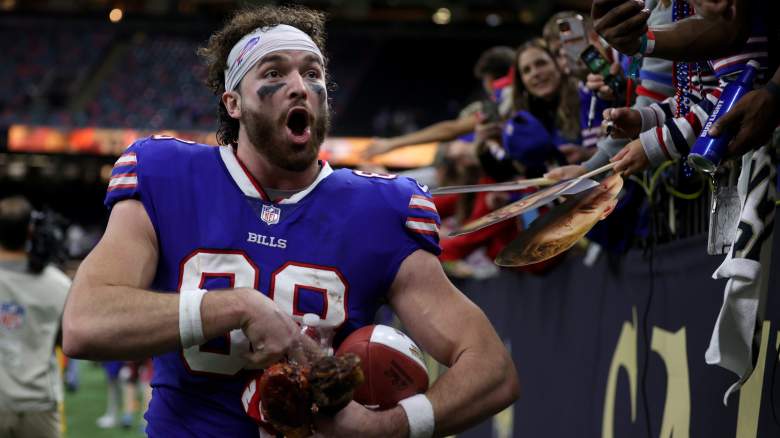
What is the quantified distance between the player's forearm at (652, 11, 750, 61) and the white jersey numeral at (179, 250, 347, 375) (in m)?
0.96

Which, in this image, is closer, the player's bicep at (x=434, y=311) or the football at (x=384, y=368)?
the football at (x=384, y=368)

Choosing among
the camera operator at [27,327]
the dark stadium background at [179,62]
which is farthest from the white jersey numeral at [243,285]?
the dark stadium background at [179,62]

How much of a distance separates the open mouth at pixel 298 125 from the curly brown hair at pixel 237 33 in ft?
1.09

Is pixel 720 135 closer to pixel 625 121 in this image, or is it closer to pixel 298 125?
pixel 625 121

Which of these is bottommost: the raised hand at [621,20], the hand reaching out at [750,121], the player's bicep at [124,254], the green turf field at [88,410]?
the green turf field at [88,410]

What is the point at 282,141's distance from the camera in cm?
285

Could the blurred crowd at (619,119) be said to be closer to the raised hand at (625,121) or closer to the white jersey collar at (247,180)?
the raised hand at (625,121)

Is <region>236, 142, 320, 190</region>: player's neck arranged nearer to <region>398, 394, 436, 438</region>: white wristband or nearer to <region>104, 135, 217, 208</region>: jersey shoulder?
<region>104, 135, 217, 208</region>: jersey shoulder

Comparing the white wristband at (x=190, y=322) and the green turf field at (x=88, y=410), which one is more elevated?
the white wristband at (x=190, y=322)

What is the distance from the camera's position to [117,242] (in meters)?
2.67

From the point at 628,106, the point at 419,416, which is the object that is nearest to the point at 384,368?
the point at 419,416

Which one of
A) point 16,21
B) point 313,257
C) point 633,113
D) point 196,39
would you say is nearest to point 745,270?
point 633,113

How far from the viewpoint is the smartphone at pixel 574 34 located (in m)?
3.90

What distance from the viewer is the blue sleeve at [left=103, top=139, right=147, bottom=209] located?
279cm
